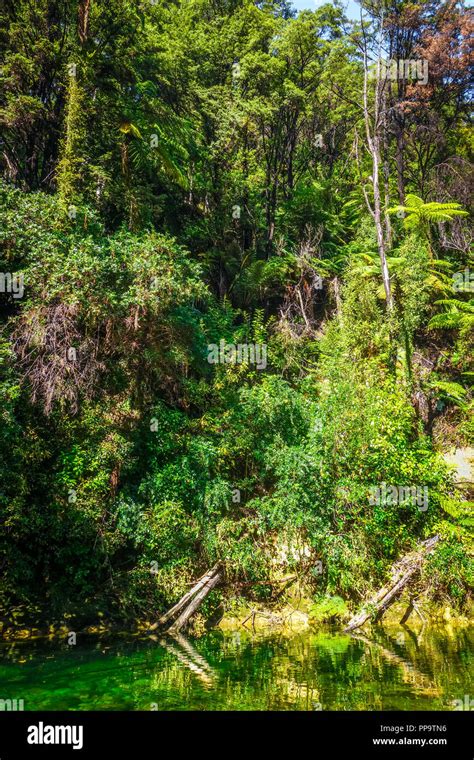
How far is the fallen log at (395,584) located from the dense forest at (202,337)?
0.69 ft

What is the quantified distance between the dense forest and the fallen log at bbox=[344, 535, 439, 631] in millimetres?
212

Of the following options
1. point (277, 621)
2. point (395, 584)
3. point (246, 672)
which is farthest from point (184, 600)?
point (395, 584)

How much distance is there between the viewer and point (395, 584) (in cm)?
1026

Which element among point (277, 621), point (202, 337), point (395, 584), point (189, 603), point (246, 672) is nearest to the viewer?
point (246, 672)

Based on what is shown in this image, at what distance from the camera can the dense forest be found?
410 inches

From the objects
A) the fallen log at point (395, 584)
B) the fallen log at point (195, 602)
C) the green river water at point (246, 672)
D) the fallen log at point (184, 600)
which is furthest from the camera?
the fallen log at point (184, 600)

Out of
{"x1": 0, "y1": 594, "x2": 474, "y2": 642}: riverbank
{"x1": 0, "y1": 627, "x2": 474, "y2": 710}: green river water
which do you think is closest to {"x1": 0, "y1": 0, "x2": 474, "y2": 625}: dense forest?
{"x1": 0, "y1": 594, "x2": 474, "y2": 642}: riverbank

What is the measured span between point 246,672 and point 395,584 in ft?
13.0

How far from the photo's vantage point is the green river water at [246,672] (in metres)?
6.28

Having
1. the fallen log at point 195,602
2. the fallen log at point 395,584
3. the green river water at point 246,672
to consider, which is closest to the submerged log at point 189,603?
the fallen log at point 195,602

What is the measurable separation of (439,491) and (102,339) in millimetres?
7529

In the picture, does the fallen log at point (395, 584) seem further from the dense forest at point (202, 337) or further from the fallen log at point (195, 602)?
the fallen log at point (195, 602)

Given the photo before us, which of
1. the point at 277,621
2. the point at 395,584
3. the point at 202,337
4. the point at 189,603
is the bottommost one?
the point at 277,621

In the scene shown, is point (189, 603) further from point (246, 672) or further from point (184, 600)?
point (246, 672)
